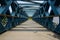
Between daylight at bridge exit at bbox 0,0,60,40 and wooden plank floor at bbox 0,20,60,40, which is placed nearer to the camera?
wooden plank floor at bbox 0,20,60,40

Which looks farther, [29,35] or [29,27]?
[29,27]

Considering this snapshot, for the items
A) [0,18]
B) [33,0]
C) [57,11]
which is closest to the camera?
[0,18]

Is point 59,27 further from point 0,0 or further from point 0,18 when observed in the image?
point 0,0

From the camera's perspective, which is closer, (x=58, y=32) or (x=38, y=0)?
(x=58, y=32)

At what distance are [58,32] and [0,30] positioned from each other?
382cm

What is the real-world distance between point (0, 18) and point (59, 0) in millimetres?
5135

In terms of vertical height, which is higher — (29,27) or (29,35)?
(29,35)

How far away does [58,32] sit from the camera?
13.0 meters

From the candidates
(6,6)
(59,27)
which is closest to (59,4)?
(59,27)

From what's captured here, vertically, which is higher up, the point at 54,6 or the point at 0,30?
the point at 54,6

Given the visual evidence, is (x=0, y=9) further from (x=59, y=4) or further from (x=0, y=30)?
(x=59, y=4)

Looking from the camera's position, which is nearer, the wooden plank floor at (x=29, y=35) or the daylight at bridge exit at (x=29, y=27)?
the wooden plank floor at (x=29, y=35)

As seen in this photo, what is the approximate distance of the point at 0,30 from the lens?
12742 millimetres

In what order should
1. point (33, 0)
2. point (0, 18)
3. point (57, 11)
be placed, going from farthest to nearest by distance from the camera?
point (33, 0), point (57, 11), point (0, 18)
